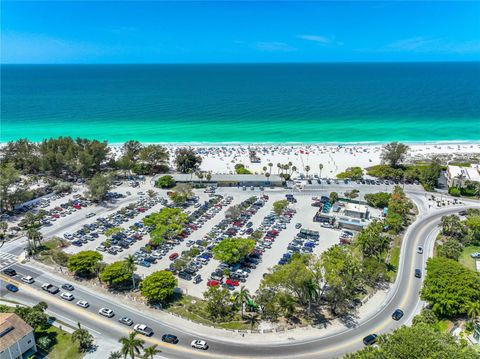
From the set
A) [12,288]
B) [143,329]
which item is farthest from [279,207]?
[12,288]

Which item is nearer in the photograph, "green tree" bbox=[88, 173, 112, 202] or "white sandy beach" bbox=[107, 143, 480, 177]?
"green tree" bbox=[88, 173, 112, 202]

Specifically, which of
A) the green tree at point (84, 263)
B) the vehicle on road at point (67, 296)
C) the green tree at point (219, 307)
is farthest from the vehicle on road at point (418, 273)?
the vehicle on road at point (67, 296)

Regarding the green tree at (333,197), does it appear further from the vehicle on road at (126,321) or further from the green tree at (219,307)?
the vehicle on road at (126,321)

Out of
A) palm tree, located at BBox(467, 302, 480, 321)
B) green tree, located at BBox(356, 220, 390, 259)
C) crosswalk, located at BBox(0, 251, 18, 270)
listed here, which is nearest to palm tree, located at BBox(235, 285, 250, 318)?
green tree, located at BBox(356, 220, 390, 259)

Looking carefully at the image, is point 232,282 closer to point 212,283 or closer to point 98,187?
point 212,283

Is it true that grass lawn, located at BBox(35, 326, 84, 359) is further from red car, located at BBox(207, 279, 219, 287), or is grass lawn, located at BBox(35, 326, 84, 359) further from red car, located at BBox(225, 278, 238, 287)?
red car, located at BBox(225, 278, 238, 287)

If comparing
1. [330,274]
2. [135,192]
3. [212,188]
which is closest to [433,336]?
[330,274]
